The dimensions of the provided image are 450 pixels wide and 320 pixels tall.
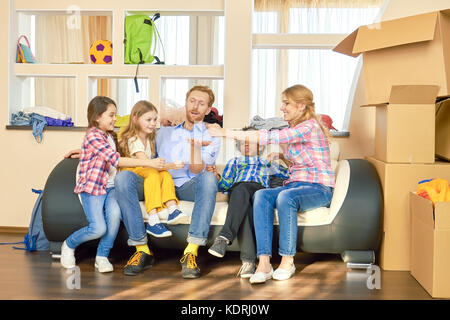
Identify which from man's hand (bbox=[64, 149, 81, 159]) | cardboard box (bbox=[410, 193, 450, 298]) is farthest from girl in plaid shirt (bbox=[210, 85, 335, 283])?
man's hand (bbox=[64, 149, 81, 159])

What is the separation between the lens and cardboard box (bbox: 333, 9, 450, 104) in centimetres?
230

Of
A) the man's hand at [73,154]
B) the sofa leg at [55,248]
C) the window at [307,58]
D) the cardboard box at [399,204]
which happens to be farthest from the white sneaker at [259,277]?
the window at [307,58]

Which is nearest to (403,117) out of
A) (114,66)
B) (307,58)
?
(114,66)

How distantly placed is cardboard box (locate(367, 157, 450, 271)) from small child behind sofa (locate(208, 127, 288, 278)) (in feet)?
1.67

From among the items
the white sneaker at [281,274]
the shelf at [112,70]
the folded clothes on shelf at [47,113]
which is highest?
the shelf at [112,70]

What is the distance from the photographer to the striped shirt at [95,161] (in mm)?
2398

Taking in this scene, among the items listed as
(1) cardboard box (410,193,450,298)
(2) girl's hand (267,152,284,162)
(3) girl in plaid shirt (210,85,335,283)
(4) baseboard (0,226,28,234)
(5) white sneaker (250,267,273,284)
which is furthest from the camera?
(4) baseboard (0,226,28,234)

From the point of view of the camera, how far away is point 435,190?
2.17 metres

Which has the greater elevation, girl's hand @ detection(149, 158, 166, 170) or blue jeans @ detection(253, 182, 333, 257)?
girl's hand @ detection(149, 158, 166, 170)

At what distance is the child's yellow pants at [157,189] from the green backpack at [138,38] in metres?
1.03

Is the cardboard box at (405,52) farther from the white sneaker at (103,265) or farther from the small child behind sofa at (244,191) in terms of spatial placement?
the white sneaker at (103,265)

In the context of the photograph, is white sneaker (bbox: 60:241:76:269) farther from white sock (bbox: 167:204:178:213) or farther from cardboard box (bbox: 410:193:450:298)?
cardboard box (bbox: 410:193:450:298)

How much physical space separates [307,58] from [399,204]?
3.29 meters
